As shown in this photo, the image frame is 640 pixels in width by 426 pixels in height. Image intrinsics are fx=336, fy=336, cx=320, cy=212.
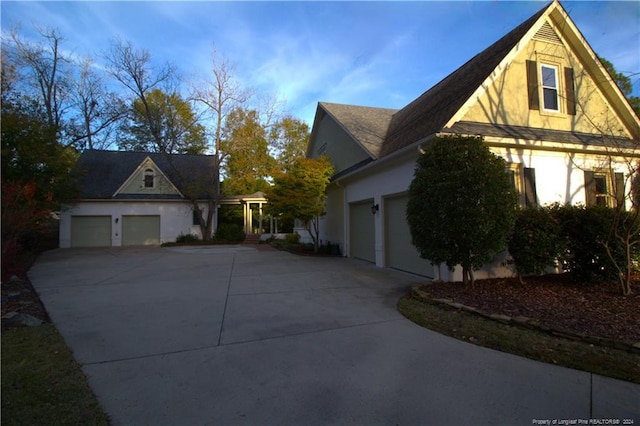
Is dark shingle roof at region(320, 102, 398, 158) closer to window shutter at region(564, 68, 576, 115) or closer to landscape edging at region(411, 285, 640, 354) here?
window shutter at region(564, 68, 576, 115)

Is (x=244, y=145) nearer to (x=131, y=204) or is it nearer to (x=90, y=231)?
(x=131, y=204)

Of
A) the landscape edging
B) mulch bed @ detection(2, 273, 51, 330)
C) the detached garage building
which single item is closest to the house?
the landscape edging

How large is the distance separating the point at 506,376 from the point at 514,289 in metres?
3.93

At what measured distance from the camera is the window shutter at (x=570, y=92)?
9484 mm

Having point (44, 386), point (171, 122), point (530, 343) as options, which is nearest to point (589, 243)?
point (530, 343)

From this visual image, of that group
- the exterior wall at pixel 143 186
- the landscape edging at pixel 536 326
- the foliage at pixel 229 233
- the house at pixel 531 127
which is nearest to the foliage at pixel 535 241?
the house at pixel 531 127

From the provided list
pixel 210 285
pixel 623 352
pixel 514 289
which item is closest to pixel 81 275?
pixel 210 285

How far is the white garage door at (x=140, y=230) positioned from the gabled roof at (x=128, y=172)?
4.88ft

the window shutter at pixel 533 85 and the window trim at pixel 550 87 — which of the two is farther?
the window trim at pixel 550 87

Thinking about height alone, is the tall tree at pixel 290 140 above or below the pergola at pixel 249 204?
above

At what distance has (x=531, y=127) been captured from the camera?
897cm

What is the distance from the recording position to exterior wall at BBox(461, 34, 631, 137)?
342 inches

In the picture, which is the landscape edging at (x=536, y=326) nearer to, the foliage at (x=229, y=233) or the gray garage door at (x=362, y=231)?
the gray garage door at (x=362, y=231)

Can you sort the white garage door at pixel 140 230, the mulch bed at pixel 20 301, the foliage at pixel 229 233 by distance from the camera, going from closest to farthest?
the mulch bed at pixel 20 301, the white garage door at pixel 140 230, the foliage at pixel 229 233
